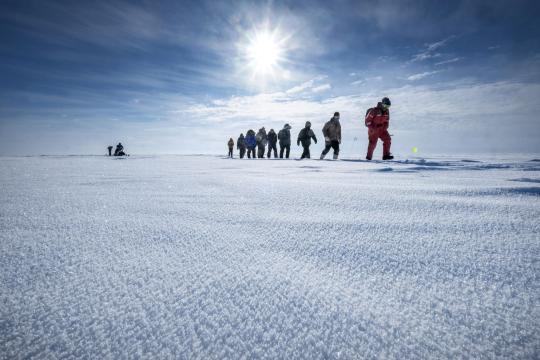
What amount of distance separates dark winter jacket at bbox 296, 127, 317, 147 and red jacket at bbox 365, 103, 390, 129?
13.9 ft

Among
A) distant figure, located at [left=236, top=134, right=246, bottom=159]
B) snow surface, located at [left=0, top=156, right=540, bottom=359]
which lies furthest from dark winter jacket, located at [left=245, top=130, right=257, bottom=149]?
snow surface, located at [left=0, top=156, right=540, bottom=359]

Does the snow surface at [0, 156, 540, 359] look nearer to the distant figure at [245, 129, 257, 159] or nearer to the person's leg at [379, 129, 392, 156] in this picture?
the person's leg at [379, 129, 392, 156]

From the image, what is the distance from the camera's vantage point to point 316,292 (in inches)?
23.9

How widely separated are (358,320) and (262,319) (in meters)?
0.19

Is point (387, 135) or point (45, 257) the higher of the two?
point (387, 135)

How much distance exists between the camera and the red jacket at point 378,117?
664 centimetres

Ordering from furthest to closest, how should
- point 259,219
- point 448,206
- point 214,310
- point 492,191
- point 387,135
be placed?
point 387,135 → point 492,191 → point 448,206 → point 259,219 → point 214,310

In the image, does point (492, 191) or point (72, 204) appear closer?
point (72, 204)

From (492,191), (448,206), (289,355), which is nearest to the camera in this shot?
(289,355)

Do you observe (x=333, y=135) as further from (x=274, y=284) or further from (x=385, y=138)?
(x=274, y=284)

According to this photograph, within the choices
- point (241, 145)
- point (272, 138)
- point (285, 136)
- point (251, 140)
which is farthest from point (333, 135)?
point (241, 145)

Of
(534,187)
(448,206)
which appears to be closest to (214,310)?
(448,206)

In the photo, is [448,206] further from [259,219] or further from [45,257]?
[45,257]

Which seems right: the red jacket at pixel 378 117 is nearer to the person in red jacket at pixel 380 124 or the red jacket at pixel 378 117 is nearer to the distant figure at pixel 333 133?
the person in red jacket at pixel 380 124
